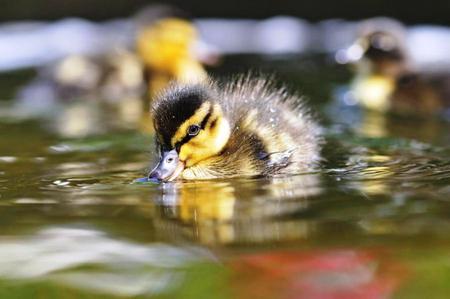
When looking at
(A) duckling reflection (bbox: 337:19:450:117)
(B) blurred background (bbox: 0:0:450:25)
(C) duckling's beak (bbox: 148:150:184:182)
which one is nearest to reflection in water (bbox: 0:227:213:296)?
(C) duckling's beak (bbox: 148:150:184:182)

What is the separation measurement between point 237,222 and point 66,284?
56 cm

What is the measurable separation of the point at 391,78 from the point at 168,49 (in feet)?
A: 5.39

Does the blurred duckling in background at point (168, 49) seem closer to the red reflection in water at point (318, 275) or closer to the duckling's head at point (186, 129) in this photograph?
the duckling's head at point (186, 129)

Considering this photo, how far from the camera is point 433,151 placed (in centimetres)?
353

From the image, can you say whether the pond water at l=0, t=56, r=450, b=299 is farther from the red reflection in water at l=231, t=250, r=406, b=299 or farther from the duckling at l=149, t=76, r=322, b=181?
the duckling at l=149, t=76, r=322, b=181

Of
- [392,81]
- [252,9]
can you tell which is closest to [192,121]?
[392,81]

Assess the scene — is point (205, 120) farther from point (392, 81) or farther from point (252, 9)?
point (252, 9)

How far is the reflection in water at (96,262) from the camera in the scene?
184 cm

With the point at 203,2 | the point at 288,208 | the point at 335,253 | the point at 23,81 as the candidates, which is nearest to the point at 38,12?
the point at 203,2

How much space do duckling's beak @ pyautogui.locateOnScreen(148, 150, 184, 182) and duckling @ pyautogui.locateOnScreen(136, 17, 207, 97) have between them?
10.4ft

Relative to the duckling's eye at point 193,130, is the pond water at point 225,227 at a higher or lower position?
lower

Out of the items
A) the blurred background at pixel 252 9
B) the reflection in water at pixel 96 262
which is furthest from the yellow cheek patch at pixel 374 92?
the reflection in water at pixel 96 262

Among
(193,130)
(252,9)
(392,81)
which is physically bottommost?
(193,130)

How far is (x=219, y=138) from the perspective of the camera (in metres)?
3.19
